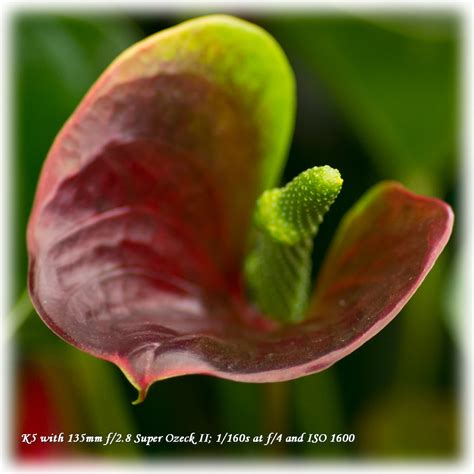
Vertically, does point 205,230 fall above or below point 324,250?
above

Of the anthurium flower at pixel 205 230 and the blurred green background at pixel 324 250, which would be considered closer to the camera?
the anthurium flower at pixel 205 230

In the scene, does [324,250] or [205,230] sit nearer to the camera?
[205,230]

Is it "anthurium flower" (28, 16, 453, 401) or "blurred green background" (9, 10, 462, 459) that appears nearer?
"anthurium flower" (28, 16, 453, 401)

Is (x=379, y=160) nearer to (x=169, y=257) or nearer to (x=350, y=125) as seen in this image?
(x=350, y=125)
